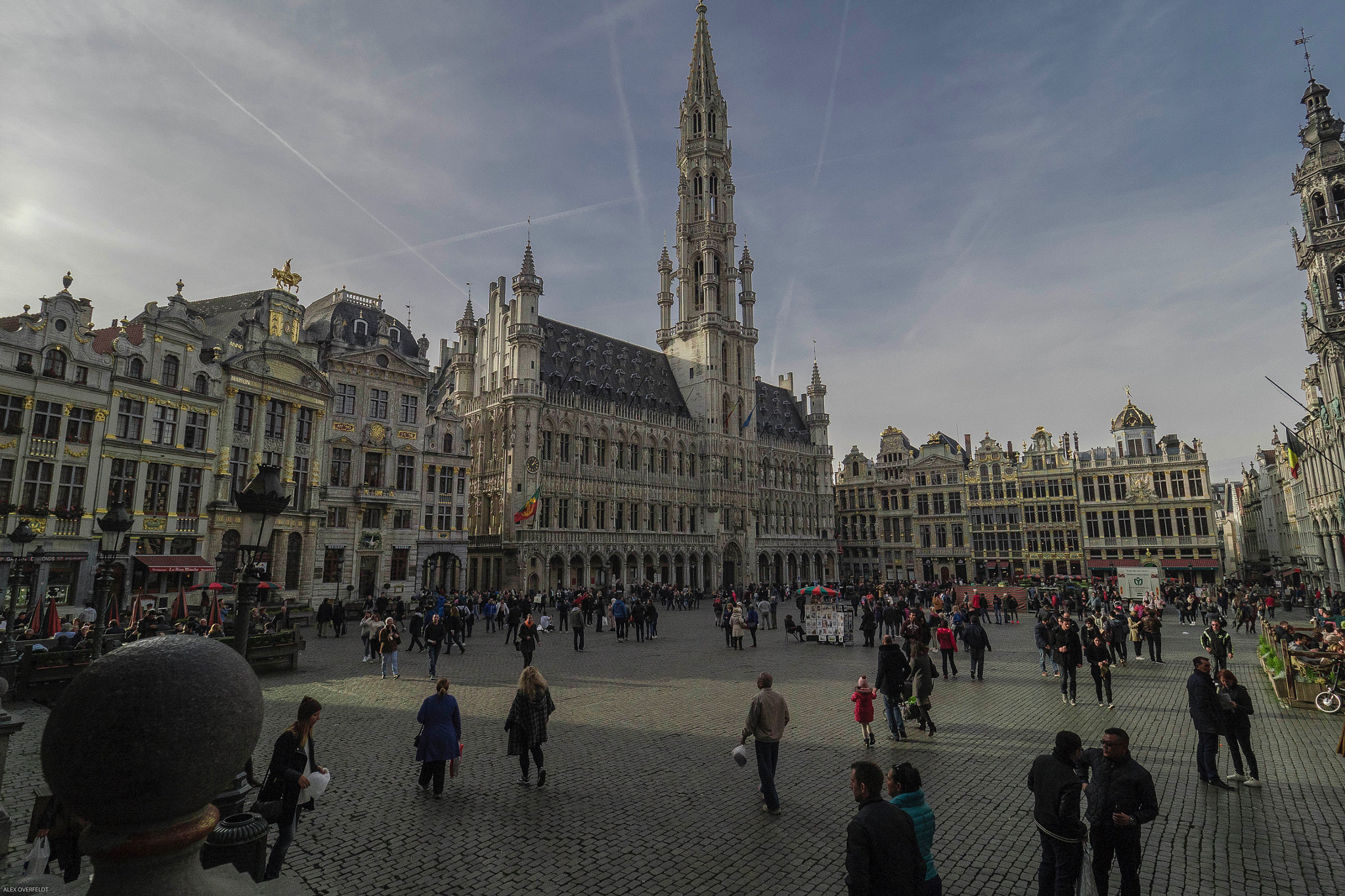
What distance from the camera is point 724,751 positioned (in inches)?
400

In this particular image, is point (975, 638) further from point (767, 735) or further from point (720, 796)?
point (767, 735)

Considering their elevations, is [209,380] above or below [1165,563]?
above

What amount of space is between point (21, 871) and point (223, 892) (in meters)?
5.89

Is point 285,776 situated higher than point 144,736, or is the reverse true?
point 144,736

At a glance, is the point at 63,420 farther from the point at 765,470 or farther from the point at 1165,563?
the point at 1165,563

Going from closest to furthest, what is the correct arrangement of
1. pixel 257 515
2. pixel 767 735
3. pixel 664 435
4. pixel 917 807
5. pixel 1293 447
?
pixel 917 807, pixel 767 735, pixel 257 515, pixel 1293 447, pixel 664 435

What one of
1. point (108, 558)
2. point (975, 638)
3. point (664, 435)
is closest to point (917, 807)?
point (975, 638)

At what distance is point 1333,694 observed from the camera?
1222 cm

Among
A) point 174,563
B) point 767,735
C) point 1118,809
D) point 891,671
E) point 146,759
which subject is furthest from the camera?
point 174,563

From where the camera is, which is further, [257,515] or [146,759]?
[257,515]

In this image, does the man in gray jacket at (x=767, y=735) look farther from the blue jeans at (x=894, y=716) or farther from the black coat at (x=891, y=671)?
the blue jeans at (x=894, y=716)

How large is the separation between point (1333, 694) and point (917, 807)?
1320 centimetres

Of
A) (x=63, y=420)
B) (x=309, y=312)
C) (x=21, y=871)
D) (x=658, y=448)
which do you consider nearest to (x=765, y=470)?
(x=658, y=448)

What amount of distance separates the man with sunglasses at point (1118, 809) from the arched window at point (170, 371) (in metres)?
34.2
